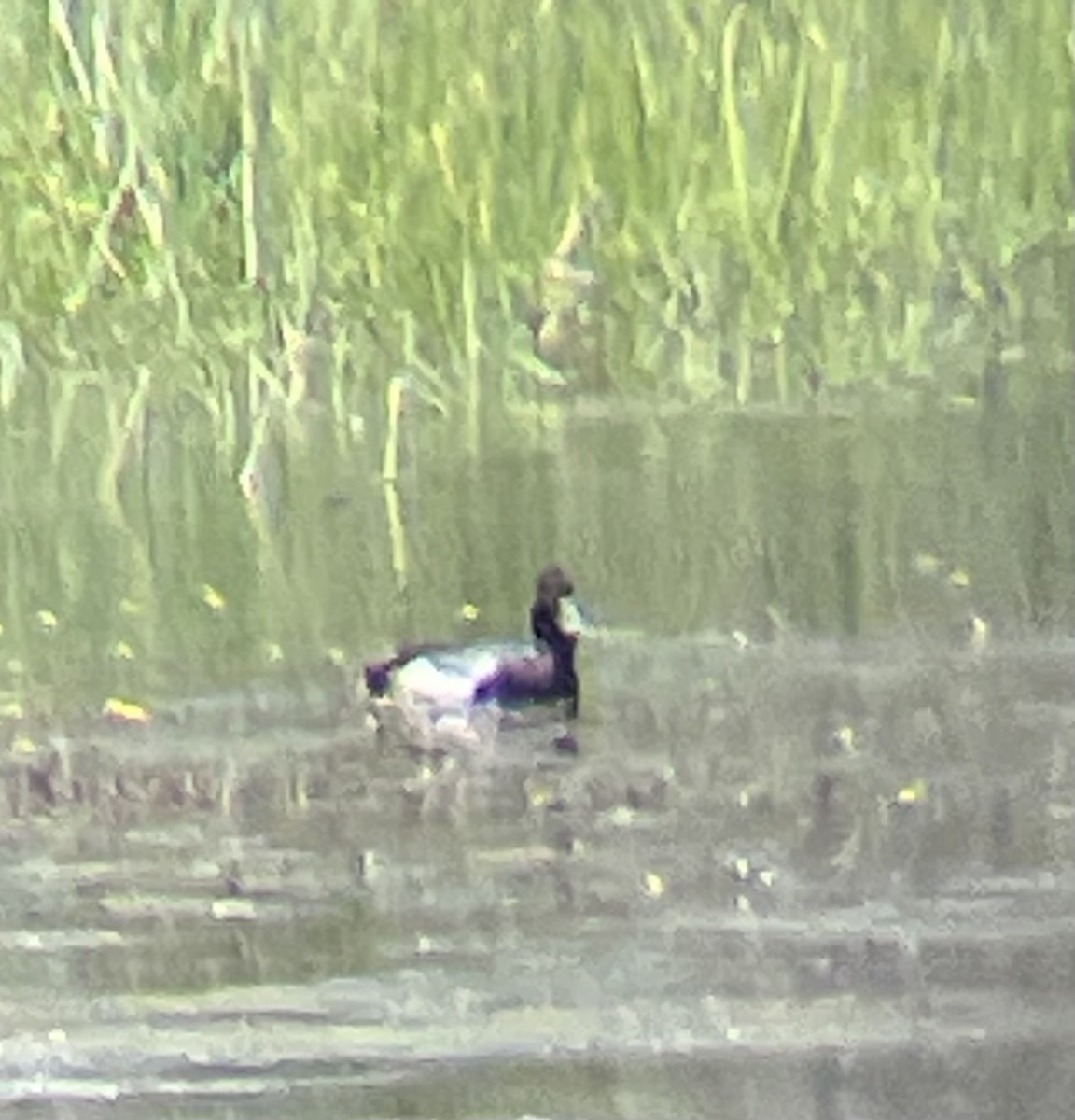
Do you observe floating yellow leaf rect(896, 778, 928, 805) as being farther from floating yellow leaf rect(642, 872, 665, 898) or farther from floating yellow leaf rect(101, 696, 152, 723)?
floating yellow leaf rect(101, 696, 152, 723)

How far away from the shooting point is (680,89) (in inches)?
43.3

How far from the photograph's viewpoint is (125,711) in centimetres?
110

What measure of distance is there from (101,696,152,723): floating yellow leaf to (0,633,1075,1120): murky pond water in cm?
1

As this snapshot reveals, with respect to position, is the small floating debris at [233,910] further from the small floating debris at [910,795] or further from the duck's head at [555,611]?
the small floating debris at [910,795]

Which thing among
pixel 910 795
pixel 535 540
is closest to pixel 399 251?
pixel 535 540

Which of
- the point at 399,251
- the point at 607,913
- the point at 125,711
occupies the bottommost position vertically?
the point at 607,913

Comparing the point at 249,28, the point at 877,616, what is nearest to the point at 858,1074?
the point at 877,616

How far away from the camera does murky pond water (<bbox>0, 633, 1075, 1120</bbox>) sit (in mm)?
1089

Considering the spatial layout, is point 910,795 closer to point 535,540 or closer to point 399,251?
point 535,540

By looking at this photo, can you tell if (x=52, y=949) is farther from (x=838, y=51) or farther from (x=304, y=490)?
(x=838, y=51)

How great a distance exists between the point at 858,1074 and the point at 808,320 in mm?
412

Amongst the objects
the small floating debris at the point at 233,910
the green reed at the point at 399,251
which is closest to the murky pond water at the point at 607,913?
the small floating debris at the point at 233,910

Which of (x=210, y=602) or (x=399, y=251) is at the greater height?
(x=399, y=251)

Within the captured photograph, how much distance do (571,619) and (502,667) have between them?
5 cm
